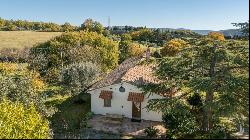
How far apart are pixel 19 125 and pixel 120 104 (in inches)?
577

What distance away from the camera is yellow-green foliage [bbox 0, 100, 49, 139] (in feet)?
76.4

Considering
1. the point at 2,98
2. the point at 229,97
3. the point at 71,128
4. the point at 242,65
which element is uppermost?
the point at 242,65

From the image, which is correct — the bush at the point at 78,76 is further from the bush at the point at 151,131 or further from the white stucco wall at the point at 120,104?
the bush at the point at 151,131

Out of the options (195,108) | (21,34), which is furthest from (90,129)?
(21,34)

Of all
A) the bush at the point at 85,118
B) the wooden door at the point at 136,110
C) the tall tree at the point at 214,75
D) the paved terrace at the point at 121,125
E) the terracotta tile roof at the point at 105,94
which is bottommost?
the paved terrace at the point at 121,125

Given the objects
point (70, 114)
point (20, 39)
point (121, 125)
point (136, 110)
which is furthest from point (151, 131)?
point (20, 39)

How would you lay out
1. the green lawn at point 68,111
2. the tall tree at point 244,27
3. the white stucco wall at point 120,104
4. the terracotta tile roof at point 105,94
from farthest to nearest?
the terracotta tile roof at point 105,94
the white stucco wall at point 120,104
the green lawn at point 68,111
the tall tree at point 244,27

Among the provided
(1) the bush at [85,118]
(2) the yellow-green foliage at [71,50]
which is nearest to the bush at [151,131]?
(1) the bush at [85,118]

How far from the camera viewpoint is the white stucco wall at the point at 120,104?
123 ft

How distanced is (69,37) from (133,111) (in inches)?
1430

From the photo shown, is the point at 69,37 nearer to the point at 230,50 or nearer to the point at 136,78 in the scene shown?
the point at 136,78

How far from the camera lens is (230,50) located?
89.4 ft

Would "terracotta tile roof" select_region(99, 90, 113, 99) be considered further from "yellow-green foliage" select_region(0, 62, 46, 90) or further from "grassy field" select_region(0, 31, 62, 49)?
"grassy field" select_region(0, 31, 62, 49)

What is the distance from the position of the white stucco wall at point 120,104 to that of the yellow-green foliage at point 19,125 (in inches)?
414
